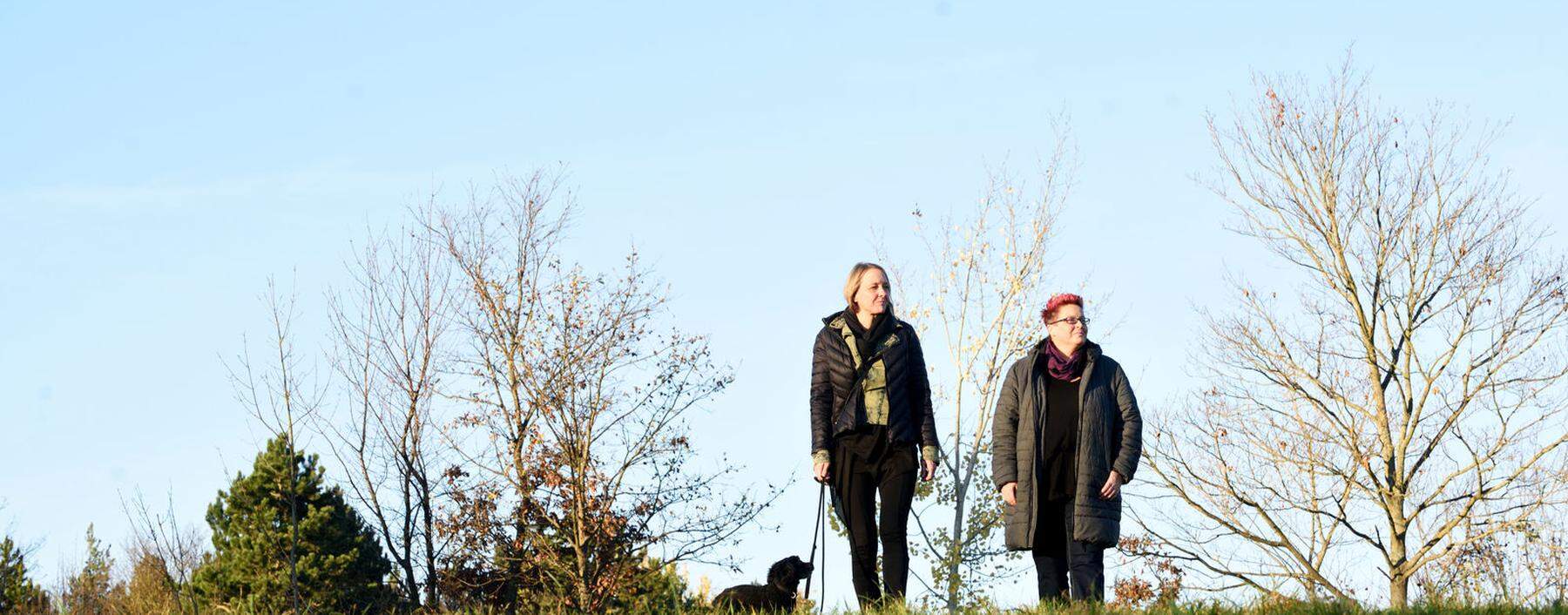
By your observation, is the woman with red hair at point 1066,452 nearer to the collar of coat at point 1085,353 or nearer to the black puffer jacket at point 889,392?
the collar of coat at point 1085,353

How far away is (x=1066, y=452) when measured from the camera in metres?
6.82

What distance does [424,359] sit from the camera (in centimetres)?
2586

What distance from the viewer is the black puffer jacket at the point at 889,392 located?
6883 mm

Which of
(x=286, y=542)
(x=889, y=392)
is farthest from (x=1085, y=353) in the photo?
(x=286, y=542)

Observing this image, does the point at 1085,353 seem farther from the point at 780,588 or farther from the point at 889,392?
the point at 780,588

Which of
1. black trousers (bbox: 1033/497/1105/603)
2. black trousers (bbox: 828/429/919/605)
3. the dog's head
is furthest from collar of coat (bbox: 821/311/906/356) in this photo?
the dog's head

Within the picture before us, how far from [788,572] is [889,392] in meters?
1.81

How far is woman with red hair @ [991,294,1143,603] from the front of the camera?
6703 millimetres

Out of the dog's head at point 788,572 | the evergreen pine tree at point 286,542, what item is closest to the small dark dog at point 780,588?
the dog's head at point 788,572

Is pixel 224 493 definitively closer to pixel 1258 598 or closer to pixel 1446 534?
pixel 1446 534

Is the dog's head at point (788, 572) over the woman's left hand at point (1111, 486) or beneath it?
beneath

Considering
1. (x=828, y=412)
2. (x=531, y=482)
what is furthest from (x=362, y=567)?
(x=828, y=412)

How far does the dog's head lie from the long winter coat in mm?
1701

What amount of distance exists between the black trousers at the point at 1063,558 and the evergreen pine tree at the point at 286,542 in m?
20.7
